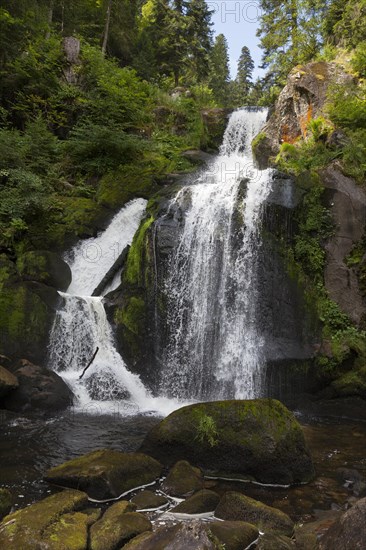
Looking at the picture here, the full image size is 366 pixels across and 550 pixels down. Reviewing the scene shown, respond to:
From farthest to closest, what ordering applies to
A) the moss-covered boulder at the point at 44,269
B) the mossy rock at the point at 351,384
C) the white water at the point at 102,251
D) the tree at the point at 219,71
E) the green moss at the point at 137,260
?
the tree at the point at 219,71 < the white water at the point at 102,251 < the green moss at the point at 137,260 < the moss-covered boulder at the point at 44,269 < the mossy rock at the point at 351,384

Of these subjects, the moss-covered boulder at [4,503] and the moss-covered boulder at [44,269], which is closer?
the moss-covered boulder at [4,503]

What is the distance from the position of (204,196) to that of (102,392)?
694cm

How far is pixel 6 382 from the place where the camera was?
923cm

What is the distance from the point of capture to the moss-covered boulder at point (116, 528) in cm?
470

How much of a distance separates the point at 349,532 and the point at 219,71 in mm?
45631

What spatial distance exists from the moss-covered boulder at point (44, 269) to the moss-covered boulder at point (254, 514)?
8498 millimetres

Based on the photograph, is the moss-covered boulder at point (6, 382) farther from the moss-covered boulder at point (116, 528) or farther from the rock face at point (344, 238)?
the rock face at point (344, 238)

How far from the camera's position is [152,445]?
23.5ft

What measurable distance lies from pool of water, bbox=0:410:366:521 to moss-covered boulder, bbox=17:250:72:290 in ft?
13.9

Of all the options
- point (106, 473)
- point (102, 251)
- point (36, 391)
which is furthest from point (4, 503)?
point (102, 251)

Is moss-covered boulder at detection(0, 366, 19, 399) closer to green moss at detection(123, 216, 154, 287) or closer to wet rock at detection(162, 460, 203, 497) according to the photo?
wet rock at detection(162, 460, 203, 497)

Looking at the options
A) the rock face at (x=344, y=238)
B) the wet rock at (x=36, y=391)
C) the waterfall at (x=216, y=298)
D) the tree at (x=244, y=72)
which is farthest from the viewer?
the tree at (x=244, y=72)

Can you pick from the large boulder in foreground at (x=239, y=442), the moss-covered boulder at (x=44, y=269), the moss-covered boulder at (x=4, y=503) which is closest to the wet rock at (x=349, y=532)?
the large boulder in foreground at (x=239, y=442)

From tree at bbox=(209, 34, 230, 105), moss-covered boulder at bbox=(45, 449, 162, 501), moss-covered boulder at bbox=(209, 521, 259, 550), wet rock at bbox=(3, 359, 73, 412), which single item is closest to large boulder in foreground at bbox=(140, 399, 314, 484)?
moss-covered boulder at bbox=(45, 449, 162, 501)
